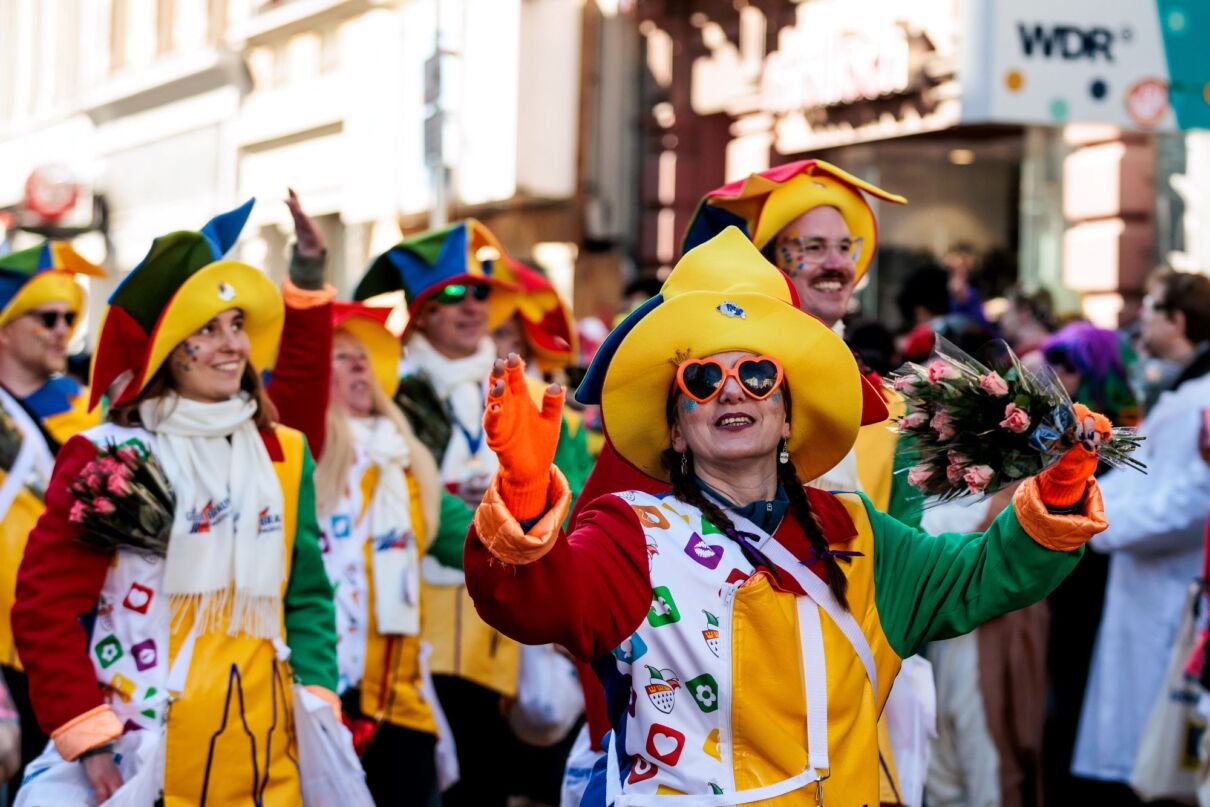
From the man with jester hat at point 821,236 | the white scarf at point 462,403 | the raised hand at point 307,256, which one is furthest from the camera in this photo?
the white scarf at point 462,403

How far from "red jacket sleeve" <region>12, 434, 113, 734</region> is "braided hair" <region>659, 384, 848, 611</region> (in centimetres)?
170

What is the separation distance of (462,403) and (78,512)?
108 inches

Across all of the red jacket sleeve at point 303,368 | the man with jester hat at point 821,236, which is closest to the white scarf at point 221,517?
the red jacket sleeve at point 303,368

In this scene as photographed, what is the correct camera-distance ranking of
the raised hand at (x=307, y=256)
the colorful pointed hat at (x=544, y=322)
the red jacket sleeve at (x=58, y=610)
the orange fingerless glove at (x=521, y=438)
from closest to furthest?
1. the orange fingerless glove at (x=521, y=438)
2. the red jacket sleeve at (x=58, y=610)
3. the raised hand at (x=307, y=256)
4. the colorful pointed hat at (x=544, y=322)

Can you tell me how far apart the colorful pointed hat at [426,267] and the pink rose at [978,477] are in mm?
3999

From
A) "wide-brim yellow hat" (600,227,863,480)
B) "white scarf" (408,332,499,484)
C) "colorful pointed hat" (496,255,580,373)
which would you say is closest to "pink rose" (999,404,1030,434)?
"wide-brim yellow hat" (600,227,863,480)

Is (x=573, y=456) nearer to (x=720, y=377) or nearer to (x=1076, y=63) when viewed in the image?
(x=1076, y=63)

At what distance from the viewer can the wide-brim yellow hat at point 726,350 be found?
3699mm

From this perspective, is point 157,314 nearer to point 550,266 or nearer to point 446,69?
point 446,69

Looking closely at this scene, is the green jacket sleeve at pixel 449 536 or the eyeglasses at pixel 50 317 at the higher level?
the eyeglasses at pixel 50 317

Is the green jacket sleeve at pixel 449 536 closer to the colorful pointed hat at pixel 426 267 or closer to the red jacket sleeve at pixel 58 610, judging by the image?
the colorful pointed hat at pixel 426 267

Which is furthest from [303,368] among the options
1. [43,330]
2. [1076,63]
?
[1076,63]

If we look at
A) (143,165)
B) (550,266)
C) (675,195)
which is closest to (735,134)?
(675,195)

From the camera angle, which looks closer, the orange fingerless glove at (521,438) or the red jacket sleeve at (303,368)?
the orange fingerless glove at (521,438)
